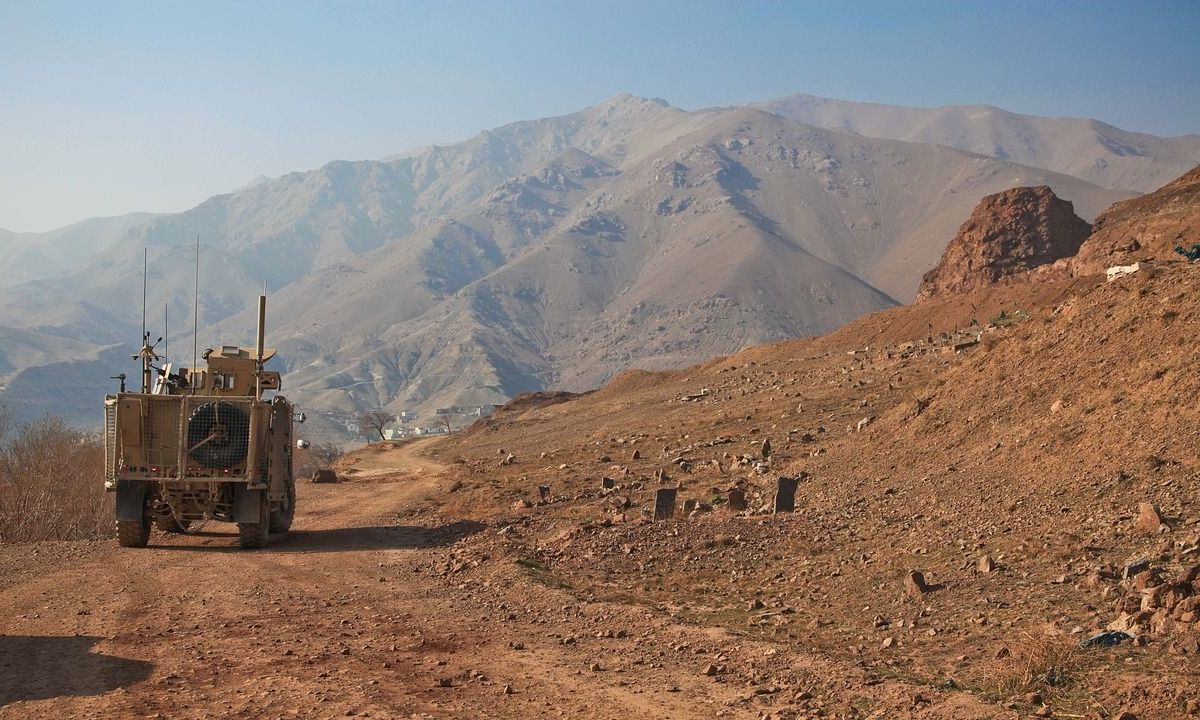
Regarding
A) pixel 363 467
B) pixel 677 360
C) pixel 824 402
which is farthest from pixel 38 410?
pixel 824 402

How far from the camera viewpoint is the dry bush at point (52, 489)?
26122 millimetres

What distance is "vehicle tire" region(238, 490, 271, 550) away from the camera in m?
20.1

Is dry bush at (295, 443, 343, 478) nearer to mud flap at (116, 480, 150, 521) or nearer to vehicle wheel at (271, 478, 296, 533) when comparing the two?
vehicle wheel at (271, 478, 296, 533)

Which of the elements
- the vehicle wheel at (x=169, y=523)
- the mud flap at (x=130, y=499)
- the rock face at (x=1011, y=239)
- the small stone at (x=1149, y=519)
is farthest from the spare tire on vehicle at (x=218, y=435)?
the rock face at (x=1011, y=239)

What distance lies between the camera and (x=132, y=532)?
781 inches

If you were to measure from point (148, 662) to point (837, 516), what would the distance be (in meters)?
9.74

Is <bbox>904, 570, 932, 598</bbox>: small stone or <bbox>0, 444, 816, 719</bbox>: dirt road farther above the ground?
<bbox>904, 570, 932, 598</bbox>: small stone

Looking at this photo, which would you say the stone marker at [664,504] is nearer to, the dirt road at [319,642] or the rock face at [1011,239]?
the dirt road at [319,642]

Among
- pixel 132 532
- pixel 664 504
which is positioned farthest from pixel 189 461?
pixel 664 504

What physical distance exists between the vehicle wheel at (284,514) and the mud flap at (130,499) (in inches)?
97.4

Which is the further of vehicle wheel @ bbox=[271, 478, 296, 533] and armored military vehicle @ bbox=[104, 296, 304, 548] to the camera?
vehicle wheel @ bbox=[271, 478, 296, 533]

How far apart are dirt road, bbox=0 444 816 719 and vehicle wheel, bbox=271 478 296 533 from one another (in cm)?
239

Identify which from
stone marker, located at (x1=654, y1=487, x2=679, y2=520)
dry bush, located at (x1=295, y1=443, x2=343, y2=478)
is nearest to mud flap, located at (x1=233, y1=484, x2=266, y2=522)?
stone marker, located at (x1=654, y1=487, x2=679, y2=520)

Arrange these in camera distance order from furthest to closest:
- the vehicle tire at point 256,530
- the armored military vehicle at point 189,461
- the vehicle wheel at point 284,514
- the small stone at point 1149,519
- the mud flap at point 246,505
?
1. the vehicle wheel at point 284,514
2. the vehicle tire at point 256,530
3. the mud flap at point 246,505
4. the armored military vehicle at point 189,461
5. the small stone at point 1149,519
